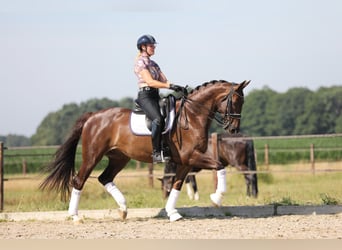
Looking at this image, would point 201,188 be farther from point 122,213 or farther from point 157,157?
point 157,157

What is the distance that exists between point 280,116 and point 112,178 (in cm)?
8602

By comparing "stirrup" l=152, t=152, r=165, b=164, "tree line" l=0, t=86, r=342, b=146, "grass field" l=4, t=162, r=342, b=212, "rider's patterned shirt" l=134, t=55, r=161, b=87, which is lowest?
"grass field" l=4, t=162, r=342, b=212

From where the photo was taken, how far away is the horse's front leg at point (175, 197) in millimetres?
9953

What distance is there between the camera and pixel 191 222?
9641 mm

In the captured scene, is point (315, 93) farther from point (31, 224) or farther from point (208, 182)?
point (31, 224)

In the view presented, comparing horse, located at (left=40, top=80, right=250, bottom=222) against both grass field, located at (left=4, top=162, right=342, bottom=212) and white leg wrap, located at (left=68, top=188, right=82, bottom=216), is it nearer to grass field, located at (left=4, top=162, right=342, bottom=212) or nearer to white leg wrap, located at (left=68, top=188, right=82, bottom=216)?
white leg wrap, located at (left=68, top=188, right=82, bottom=216)

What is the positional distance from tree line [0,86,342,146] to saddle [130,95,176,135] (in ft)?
244

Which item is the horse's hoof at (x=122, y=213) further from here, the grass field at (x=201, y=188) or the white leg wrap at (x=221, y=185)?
the grass field at (x=201, y=188)

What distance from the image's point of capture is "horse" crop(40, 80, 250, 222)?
32.2 feet

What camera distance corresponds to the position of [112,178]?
35.1 ft

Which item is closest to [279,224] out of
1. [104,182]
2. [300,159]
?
[104,182]

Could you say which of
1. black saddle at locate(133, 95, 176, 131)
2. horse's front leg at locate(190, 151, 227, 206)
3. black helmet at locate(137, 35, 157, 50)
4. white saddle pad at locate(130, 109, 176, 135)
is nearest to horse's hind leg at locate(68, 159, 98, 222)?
white saddle pad at locate(130, 109, 176, 135)

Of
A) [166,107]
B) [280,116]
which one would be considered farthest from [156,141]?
[280,116]

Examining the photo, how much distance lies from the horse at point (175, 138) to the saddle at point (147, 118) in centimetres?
8
